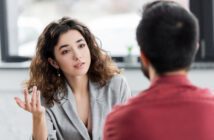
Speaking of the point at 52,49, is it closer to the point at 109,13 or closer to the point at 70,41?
the point at 70,41

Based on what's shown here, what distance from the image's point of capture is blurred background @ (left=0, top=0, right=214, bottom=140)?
287 cm

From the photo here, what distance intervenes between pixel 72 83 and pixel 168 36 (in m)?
1.13

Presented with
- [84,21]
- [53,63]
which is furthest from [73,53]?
[84,21]

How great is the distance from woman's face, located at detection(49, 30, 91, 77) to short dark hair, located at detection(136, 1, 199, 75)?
899 mm

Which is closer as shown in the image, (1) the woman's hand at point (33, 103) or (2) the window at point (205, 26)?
(1) the woman's hand at point (33, 103)

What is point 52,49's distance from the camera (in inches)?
77.2

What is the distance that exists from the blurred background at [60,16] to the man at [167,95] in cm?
184

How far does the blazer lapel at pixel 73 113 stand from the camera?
75.5 inches

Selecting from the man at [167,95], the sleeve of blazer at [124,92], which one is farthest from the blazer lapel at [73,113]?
the man at [167,95]

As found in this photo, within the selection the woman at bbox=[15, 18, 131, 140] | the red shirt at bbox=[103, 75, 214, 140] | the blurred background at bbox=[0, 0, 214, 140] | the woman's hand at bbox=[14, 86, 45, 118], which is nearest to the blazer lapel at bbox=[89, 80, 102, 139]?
the woman at bbox=[15, 18, 131, 140]

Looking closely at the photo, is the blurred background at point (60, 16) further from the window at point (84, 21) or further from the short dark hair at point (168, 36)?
the short dark hair at point (168, 36)

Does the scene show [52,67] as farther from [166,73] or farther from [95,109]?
[166,73]

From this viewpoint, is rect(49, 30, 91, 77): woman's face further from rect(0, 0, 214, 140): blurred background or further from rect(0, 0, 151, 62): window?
rect(0, 0, 151, 62): window

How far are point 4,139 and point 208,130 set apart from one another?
2.41 meters
